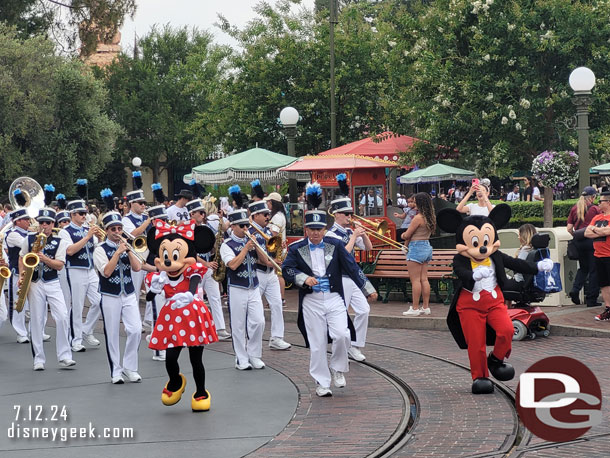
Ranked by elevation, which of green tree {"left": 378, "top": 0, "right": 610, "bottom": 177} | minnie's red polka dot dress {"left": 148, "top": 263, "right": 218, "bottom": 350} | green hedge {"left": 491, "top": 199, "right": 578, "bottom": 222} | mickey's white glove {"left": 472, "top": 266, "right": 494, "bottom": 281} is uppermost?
green tree {"left": 378, "top": 0, "right": 610, "bottom": 177}

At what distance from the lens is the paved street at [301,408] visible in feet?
24.1

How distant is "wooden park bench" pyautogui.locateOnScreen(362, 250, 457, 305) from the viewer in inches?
592

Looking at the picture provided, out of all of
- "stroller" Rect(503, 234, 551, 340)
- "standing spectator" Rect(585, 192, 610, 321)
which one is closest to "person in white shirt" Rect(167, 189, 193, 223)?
"stroller" Rect(503, 234, 551, 340)

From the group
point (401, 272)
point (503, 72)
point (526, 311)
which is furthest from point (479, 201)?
point (503, 72)

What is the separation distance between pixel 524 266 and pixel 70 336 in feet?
20.0

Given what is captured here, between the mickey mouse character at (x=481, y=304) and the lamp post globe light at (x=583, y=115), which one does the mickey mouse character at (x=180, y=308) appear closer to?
the mickey mouse character at (x=481, y=304)

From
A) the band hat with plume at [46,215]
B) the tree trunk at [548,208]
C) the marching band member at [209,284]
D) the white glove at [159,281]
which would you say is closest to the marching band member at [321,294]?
the white glove at [159,281]

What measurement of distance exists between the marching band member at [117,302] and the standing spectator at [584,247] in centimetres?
655

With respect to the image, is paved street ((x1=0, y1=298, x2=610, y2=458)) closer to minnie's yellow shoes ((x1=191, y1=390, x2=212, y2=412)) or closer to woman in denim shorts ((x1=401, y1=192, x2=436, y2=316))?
minnie's yellow shoes ((x1=191, y1=390, x2=212, y2=412))

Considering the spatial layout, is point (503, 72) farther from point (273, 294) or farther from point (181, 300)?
point (181, 300)

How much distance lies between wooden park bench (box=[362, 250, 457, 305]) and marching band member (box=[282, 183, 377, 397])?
18.2 feet

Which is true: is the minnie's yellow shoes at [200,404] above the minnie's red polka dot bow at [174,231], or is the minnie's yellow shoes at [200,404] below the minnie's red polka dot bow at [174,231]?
below

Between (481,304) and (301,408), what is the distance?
190cm

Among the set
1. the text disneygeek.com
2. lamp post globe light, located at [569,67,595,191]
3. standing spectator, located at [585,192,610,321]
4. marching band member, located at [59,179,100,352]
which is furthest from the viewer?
lamp post globe light, located at [569,67,595,191]
